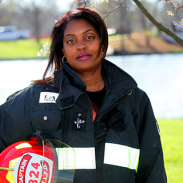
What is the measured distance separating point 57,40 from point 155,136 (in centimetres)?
Result: 101

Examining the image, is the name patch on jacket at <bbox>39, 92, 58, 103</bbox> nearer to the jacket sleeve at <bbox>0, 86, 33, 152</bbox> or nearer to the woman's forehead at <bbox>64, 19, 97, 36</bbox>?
the jacket sleeve at <bbox>0, 86, 33, 152</bbox>

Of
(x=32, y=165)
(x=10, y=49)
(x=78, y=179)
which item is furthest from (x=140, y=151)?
(x=10, y=49)

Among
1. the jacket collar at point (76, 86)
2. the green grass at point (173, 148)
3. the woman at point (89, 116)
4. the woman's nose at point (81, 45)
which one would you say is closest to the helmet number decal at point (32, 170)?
the woman at point (89, 116)

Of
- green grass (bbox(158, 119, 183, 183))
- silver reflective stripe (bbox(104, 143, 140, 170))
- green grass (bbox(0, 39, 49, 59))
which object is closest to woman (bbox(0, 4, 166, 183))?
silver reflective stripe (bbox(104, 143, 140, 170))

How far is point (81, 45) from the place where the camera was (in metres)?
2.01

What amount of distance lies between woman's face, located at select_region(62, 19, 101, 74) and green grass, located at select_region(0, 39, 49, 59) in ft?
97.2

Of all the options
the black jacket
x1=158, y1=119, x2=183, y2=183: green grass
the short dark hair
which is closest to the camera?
the black jacket

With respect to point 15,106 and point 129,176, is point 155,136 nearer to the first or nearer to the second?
point 129,176

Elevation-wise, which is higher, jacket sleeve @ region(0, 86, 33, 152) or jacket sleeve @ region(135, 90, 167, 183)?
jacket sleeve @ region(0, 86, 33, 152)

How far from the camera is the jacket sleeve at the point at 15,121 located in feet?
6.15

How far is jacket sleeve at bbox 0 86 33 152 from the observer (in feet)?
6.15

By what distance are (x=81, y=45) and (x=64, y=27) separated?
0.24 meters

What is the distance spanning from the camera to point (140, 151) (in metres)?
2.00

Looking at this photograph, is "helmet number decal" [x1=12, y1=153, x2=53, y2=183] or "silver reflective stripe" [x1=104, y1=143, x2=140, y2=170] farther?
"silver reflective stripe" [x1=104, y1=143, x2=140, y2=170]
